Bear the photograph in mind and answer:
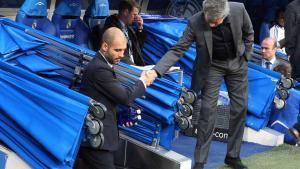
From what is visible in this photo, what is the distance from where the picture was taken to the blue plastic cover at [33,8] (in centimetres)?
554

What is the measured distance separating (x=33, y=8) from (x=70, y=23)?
65 cm

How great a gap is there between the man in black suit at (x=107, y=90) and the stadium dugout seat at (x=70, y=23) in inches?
75.6

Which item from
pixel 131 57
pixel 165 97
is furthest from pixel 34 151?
pixel 131 57

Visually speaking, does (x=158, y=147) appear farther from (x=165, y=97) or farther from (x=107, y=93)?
(x=107, y=93)

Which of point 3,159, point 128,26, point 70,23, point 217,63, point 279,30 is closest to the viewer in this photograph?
point 3,159

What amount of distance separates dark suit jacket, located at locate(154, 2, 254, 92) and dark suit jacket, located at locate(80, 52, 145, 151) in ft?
2.59

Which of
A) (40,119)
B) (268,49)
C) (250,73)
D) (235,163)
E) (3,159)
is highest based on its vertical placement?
(268,49)

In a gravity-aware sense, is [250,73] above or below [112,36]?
below

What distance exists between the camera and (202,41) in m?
5.00

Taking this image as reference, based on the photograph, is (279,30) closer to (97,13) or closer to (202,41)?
(97,13)

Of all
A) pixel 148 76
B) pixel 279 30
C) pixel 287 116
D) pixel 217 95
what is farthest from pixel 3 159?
pixel 279 30

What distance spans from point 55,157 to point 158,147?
1.29 m

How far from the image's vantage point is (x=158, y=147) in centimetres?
517

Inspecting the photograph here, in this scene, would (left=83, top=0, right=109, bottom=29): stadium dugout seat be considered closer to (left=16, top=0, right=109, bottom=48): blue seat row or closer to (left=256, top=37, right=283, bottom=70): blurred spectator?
(left=16, top=0, right=109, bottom=48): blue seat row
